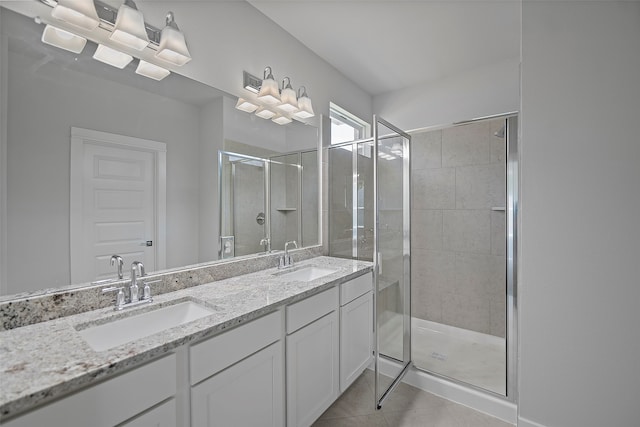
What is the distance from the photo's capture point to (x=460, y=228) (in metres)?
2.95

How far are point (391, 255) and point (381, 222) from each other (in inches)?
14.0

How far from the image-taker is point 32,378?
732 millimetres

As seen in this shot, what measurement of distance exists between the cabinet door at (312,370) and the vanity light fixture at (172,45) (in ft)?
5.20

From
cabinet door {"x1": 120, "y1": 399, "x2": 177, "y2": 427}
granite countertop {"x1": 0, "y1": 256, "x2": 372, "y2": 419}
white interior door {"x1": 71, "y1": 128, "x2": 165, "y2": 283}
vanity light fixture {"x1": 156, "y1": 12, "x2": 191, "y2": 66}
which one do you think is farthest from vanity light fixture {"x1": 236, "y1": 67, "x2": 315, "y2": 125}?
cabinet door {"x1": 120, "y1": 399, "x2": 177, "y2": 427}

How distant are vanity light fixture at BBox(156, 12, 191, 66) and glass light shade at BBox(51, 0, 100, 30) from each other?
0.90ft

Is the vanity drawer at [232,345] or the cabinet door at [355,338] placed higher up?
the vanity drawer at [232,345]

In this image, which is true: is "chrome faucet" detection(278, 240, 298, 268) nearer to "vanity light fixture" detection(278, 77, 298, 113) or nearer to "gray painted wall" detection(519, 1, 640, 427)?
"vanity light fixture" detection(278, 77, 298, 113)

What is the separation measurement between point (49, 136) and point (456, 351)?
317 cm

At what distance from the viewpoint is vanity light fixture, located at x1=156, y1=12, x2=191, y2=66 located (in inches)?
58.7

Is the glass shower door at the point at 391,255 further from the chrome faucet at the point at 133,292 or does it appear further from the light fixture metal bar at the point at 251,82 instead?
the chrome faucet at the point at 133,292

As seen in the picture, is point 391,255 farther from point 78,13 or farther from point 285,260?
point 78,13

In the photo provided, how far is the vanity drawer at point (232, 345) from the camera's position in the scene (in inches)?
40.7

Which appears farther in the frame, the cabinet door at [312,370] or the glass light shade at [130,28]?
the cabinet door at [312,370]

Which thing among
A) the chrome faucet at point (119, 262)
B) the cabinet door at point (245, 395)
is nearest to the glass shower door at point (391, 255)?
the cabinet door at point (245, 395)
